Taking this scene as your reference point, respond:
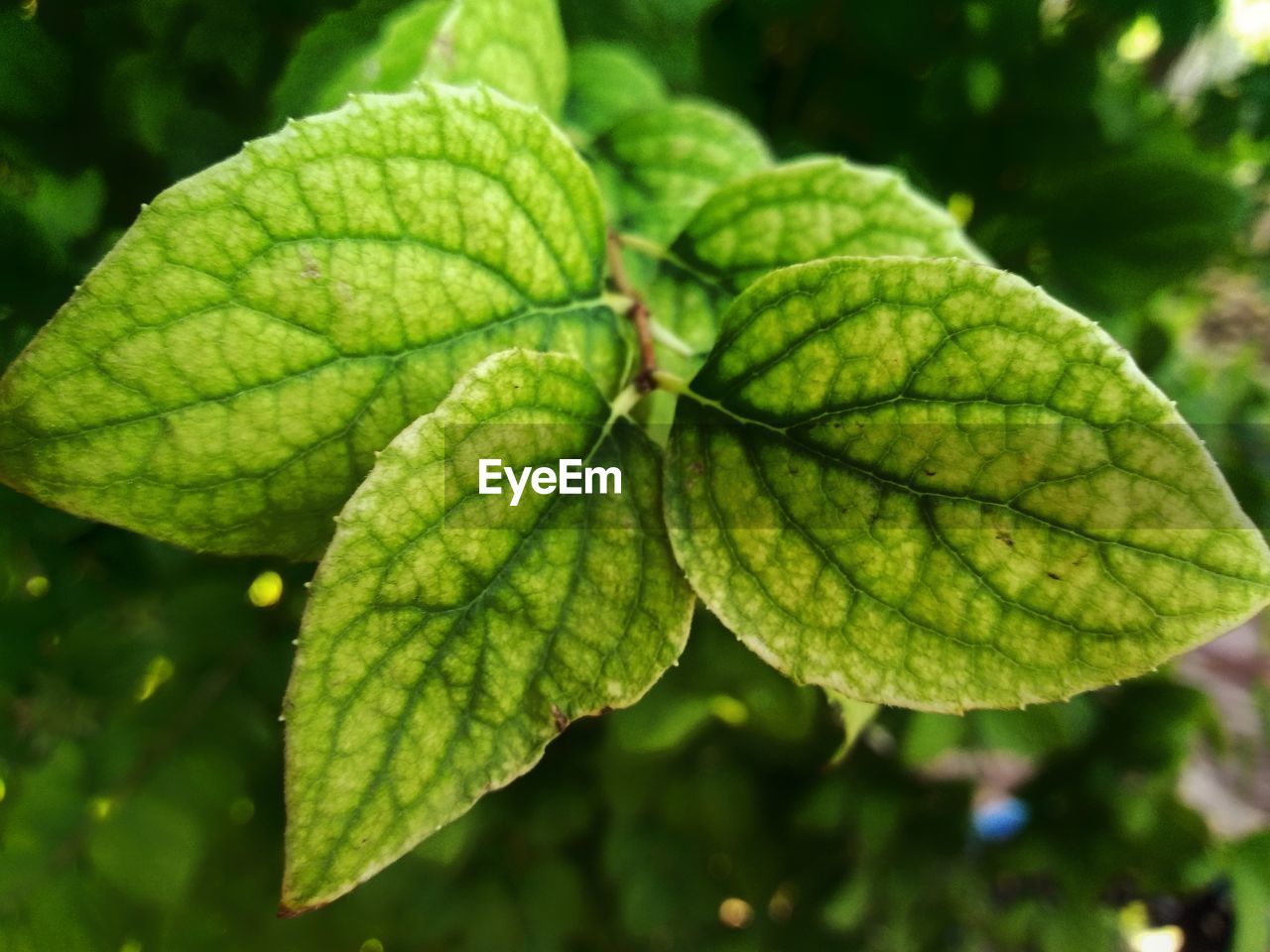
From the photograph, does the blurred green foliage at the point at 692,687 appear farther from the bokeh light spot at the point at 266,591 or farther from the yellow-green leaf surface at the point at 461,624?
the yellow-green leaf surface at the point at 461,624

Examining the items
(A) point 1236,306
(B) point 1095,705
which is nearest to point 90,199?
(B) point 1095,705

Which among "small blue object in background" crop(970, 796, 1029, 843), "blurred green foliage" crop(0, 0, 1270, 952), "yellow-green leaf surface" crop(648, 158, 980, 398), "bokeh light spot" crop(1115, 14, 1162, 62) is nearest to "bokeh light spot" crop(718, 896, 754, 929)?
"blurred green foliage" crop(0, 0, 1270, 952)

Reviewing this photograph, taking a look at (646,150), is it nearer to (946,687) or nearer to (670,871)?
(946,687)

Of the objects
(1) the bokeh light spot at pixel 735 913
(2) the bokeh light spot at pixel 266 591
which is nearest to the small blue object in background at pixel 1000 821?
(1) the bokeh light spot at pixel 735 913

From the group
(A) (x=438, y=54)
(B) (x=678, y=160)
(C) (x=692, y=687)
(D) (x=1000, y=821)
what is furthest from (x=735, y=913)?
(A) (x=438, y=54)

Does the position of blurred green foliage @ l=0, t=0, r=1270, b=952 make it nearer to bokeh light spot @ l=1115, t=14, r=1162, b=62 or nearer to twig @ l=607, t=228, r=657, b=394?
bokeh light spot @ l=1115, t=14, r=1162, b=62

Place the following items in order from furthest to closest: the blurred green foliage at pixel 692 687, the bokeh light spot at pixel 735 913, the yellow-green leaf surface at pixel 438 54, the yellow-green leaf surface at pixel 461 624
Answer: the bokeh light spot at pixel 735 913, the blurred green foliage at pixel 692 687, the yellow-green leaf surface at pixel 438 54, the yellow-green leaf surface at pixel 461 624

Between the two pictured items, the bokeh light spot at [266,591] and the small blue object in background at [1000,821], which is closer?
the bokeh light spot at [266,591]
